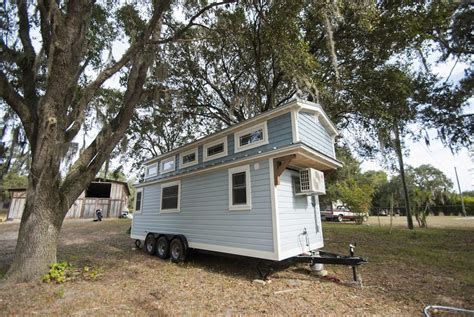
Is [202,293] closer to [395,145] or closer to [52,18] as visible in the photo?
[52,18]

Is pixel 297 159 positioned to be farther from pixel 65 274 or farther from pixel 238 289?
pixel 65 274

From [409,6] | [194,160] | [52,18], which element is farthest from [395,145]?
[52,18]

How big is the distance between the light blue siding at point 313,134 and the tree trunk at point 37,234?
6.12 metres

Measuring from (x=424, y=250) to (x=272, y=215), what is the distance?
21.4 feet

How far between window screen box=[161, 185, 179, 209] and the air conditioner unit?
→ 14.2 feet

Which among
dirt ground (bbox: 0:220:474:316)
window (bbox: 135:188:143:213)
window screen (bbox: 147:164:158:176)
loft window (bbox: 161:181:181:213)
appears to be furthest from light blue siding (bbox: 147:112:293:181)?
window (bbox: 135:188:143:213)

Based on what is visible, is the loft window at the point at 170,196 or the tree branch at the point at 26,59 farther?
the loft window at the point at 170,196

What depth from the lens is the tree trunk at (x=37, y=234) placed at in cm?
492

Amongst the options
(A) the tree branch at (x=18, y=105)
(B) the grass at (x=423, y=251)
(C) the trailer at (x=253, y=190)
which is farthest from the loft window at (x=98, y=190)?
(B) the grass at (x=423, y=251)

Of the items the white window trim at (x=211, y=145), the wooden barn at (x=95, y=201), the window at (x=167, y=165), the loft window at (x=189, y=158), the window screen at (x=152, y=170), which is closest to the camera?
the white window trim at (x=211, y=145)

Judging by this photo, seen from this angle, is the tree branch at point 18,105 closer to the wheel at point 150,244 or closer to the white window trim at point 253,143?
the wheel at point 150,244

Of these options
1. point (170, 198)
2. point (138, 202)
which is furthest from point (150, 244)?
point (138, 202)

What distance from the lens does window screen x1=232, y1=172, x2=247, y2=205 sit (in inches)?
242

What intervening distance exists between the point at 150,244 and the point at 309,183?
6216 mm
